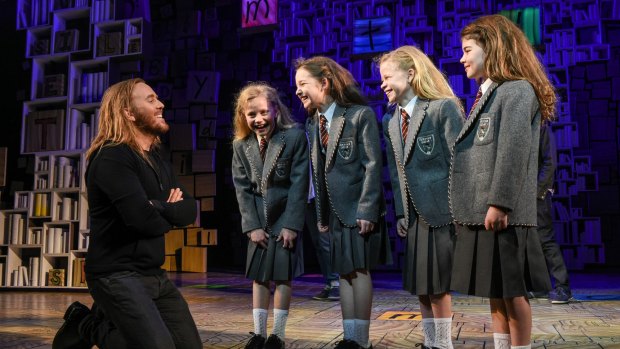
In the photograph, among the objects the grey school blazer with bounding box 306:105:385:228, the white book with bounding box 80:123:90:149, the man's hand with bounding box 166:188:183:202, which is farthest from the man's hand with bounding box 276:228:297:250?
the white book with bounding box 80:123:90:149

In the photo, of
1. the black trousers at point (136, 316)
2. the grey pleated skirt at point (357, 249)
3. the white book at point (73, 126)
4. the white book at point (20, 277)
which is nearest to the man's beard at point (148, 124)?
the black trousers at point (136, 316)

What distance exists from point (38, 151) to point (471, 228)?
17.0ft

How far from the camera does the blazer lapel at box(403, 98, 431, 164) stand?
2389mm

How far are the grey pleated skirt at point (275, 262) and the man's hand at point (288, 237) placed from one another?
0.07 feet

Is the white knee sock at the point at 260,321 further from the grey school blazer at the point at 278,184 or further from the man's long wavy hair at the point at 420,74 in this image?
the man's long wavy hair at the point at 420,74

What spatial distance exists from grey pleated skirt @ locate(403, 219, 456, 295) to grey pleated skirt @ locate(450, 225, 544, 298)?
0.32 m

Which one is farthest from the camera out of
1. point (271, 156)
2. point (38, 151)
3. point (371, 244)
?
point (38, 151)

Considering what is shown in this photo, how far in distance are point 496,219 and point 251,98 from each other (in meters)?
1.26

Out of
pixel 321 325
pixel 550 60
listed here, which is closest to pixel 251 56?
pixel 550 60

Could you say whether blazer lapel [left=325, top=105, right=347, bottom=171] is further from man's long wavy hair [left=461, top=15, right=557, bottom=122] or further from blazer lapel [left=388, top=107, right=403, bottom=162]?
man's long wavy hair [left=461, top=15, right=557, bottom=122]

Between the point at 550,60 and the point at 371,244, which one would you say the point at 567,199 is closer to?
the point at 550,60

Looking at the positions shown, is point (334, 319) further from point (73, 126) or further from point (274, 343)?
point (73, 126)

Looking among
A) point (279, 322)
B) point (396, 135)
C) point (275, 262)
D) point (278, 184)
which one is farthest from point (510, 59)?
point (279, 322)

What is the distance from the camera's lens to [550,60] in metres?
6.68
